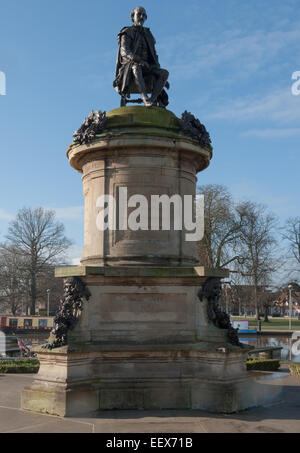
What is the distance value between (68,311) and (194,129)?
16.0 feet

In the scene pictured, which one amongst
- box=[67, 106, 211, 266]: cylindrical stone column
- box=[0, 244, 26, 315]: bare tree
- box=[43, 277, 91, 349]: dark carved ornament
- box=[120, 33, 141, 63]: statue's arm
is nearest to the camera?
box=[43, 277, 91, 349]: dark carved ornament

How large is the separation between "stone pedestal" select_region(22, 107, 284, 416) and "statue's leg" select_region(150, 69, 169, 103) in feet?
3.04

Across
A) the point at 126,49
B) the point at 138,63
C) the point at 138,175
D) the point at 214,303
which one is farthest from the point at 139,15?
the point at 214,303

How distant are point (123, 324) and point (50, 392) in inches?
76.5

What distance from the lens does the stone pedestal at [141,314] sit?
944 centimetres

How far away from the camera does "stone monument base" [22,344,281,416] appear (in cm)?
923

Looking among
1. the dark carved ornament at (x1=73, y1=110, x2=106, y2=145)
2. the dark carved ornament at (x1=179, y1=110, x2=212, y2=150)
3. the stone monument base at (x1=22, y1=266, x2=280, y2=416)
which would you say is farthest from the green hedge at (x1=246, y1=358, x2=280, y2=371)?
the dark carved ornament at (x1=73, y1=110, x2=106, y2=145)

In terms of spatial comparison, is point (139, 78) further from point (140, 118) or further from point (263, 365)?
point (263, 365)

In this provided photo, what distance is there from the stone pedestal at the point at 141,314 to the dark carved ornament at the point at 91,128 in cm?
16

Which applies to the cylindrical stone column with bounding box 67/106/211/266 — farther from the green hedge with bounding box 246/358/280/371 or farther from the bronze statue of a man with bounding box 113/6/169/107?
the green hedge with bounding box 246/358/280/371

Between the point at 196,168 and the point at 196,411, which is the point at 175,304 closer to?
the point at 196,411

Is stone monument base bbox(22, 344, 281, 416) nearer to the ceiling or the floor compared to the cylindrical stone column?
nearer to the floor

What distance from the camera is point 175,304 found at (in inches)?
407
